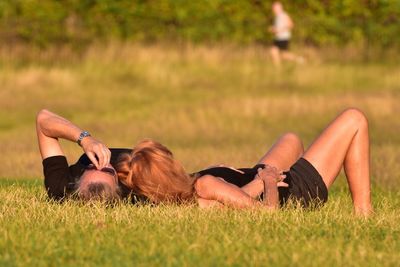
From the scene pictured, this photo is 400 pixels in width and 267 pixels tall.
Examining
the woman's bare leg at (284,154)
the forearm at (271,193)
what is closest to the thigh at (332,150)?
the forearm at (271,193)

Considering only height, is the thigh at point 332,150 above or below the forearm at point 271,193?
above

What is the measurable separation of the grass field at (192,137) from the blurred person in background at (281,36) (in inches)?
13.4

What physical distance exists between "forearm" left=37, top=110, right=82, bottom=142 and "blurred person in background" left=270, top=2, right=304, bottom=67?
1739 centimetres

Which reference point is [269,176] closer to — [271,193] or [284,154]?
[271,193]

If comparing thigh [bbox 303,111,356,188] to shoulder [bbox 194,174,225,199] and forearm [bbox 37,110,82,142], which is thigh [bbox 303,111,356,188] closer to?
shoulder [bbox 194,174,225,199]

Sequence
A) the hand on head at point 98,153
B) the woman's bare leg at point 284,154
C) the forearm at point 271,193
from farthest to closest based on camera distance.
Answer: the woman's bare leg at point 284,154
the forearm at point 271,193
the hand on head at point 98,153

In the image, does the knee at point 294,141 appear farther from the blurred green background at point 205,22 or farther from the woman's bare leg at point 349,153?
the blurred green background at point 205,22

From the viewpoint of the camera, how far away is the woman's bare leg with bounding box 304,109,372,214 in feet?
27.7

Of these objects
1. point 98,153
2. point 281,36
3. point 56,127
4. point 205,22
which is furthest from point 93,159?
point 205,22

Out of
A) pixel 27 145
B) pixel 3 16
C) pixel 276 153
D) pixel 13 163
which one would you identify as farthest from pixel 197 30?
pixel 276 153

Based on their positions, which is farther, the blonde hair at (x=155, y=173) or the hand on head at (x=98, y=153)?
the blonde hair at (x=155, y=173)

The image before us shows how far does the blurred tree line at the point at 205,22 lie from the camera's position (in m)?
26.5

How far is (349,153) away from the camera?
8484 mm

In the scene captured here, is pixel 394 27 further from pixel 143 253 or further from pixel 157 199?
pixel 143 253
